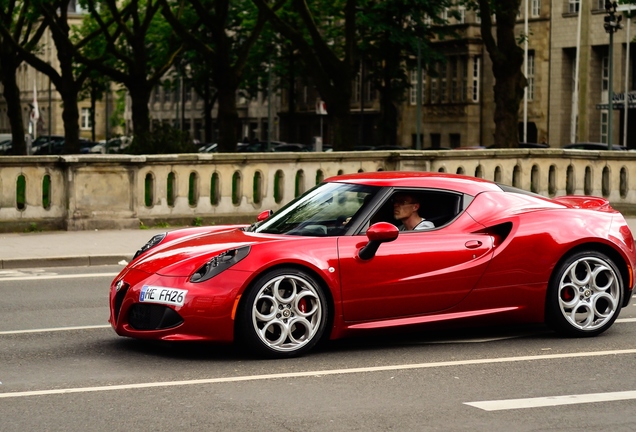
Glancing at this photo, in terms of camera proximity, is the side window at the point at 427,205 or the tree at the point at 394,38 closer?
the side window at the point at 427,205

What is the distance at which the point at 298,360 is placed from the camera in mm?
8750

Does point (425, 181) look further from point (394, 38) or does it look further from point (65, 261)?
point (394, 38)

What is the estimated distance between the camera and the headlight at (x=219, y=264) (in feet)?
28.2

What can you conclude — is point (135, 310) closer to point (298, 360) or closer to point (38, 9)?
point (298, 360)

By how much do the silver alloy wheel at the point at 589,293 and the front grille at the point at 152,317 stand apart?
284 centimetres

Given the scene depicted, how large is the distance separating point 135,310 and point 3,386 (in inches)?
47.7

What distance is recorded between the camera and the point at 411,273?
9.09 m

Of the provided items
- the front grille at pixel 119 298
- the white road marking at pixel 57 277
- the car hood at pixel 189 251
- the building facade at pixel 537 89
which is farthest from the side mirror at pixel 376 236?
the building facade at pixel 537 89

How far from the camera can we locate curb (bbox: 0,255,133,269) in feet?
53.0

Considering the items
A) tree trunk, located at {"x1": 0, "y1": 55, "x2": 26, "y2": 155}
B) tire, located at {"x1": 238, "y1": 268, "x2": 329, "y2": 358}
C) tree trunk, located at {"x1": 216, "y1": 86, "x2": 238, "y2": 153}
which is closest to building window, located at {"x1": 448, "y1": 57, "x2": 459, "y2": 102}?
tree trunk, located at {"x1": 0, "y1": 55, "x2": 26, "y2": 155}

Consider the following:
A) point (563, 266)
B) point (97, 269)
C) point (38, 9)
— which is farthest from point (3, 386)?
point (38, 9)

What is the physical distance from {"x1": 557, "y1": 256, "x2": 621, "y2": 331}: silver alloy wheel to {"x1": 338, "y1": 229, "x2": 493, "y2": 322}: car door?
72 cm

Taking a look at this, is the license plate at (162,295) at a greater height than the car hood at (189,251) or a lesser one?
lesser

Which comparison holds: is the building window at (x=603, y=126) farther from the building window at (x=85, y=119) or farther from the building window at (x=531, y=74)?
the building window at (x=85, y=119)
